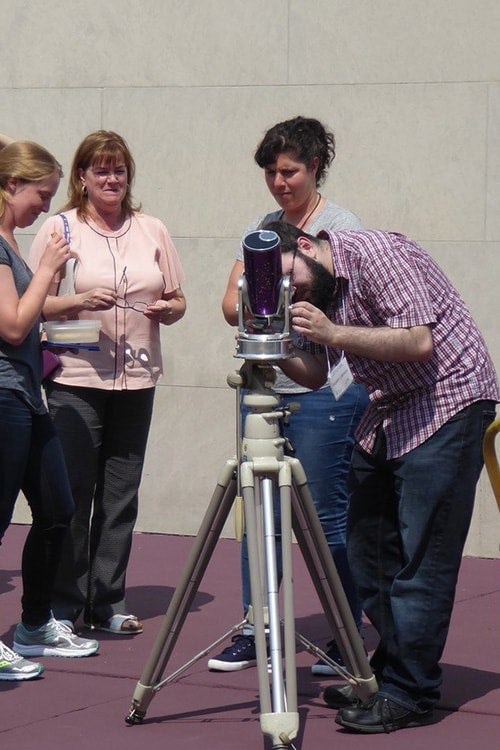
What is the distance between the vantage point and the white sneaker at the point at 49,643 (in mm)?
5176

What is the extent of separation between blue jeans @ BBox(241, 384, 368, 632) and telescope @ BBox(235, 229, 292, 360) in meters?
1.00

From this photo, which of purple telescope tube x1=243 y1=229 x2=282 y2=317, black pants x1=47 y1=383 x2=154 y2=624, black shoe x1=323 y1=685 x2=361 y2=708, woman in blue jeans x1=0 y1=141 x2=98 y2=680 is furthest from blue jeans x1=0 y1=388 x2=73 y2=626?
purple telescope tube x1=243 y1=229 x2=282 y2=317

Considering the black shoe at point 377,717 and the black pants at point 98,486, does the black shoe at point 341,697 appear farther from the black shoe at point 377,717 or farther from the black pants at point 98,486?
the black pants at point 98,486

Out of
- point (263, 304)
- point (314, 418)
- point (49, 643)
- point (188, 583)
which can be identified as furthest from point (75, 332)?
point (263, 304)

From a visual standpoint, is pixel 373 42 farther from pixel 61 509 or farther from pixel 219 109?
pixel 61 509

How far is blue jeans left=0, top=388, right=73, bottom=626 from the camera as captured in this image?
4.86 meters

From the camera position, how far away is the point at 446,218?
23.0 ft

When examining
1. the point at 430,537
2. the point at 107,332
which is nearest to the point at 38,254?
the point at 107,332

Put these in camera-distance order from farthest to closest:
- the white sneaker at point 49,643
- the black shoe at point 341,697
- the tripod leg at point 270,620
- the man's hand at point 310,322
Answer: the white sneaker at point 49,643
the black shoe at point 341,697
the man's hand at point 310,322
the tripod leg at point 270,620

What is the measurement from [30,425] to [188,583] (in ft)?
3.43

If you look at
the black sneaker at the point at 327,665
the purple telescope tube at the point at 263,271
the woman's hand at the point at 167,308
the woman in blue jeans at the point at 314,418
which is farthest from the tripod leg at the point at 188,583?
the woman's hand at the point at 167,308

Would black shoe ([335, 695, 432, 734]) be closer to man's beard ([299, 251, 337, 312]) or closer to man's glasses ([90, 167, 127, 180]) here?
man's beard ([299, 251, 337, 312])

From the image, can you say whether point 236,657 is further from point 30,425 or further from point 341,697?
point 30,425

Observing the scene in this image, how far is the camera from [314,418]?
493 centimetres
